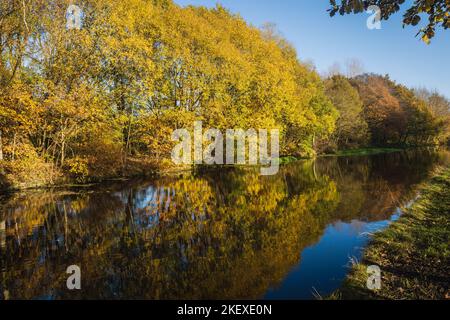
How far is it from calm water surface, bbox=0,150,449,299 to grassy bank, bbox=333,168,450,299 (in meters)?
0.46

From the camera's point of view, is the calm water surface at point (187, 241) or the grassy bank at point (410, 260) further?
the calm water surface at point (187, 241)

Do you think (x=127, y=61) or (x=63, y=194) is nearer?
(x=63, y=194)

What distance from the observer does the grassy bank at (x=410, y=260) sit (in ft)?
18.5

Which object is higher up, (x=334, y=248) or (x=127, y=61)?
(x=127, y=61)

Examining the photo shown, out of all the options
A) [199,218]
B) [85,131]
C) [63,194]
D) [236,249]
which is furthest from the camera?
[85,131]

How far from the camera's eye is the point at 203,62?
98.4 ft

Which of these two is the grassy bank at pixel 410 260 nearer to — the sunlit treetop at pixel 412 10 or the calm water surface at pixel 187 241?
the calm water surface at pixel 187 241

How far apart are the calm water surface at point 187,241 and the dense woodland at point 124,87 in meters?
4.80

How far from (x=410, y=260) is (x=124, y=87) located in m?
23.0

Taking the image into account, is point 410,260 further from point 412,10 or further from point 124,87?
point 124,87

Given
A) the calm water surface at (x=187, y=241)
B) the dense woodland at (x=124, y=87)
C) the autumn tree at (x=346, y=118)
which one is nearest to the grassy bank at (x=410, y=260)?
the calm water surface at (x=187, y=241)
